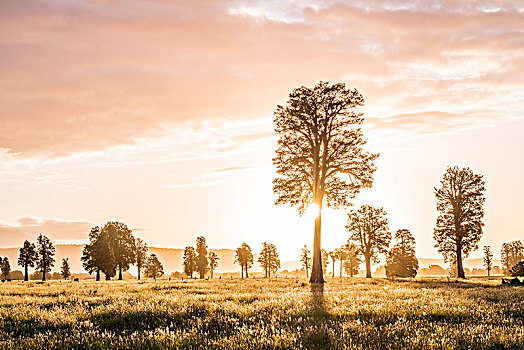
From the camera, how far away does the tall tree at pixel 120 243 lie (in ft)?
278

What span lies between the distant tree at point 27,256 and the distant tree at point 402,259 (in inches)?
3551

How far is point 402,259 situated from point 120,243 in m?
61.3

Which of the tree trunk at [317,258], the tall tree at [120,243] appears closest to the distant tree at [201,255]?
the tall tree at [120,243]

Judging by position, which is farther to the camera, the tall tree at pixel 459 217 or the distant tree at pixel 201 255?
the distant tree at pixel 201 255

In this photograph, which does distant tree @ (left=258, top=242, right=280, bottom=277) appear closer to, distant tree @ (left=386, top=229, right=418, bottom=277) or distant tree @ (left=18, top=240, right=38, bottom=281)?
distant tree @ (left=386, top=229, right=418, bottom=277)

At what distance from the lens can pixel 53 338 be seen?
777 centimetres

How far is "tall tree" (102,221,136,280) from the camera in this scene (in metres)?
84.6

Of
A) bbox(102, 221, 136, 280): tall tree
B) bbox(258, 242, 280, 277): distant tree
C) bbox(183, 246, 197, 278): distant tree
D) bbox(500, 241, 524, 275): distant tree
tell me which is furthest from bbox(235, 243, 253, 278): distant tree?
bbox(500, 241, 524, 275): distant tree

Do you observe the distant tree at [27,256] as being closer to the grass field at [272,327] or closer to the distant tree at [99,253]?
the distant tree at [99,253]

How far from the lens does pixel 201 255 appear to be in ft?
361

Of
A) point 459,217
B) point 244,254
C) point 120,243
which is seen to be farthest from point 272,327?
point 244,254

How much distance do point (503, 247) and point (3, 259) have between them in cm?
16369

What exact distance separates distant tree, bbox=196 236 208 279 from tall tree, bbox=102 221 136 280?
80.4 feet

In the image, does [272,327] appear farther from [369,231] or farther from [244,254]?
[244,254]
